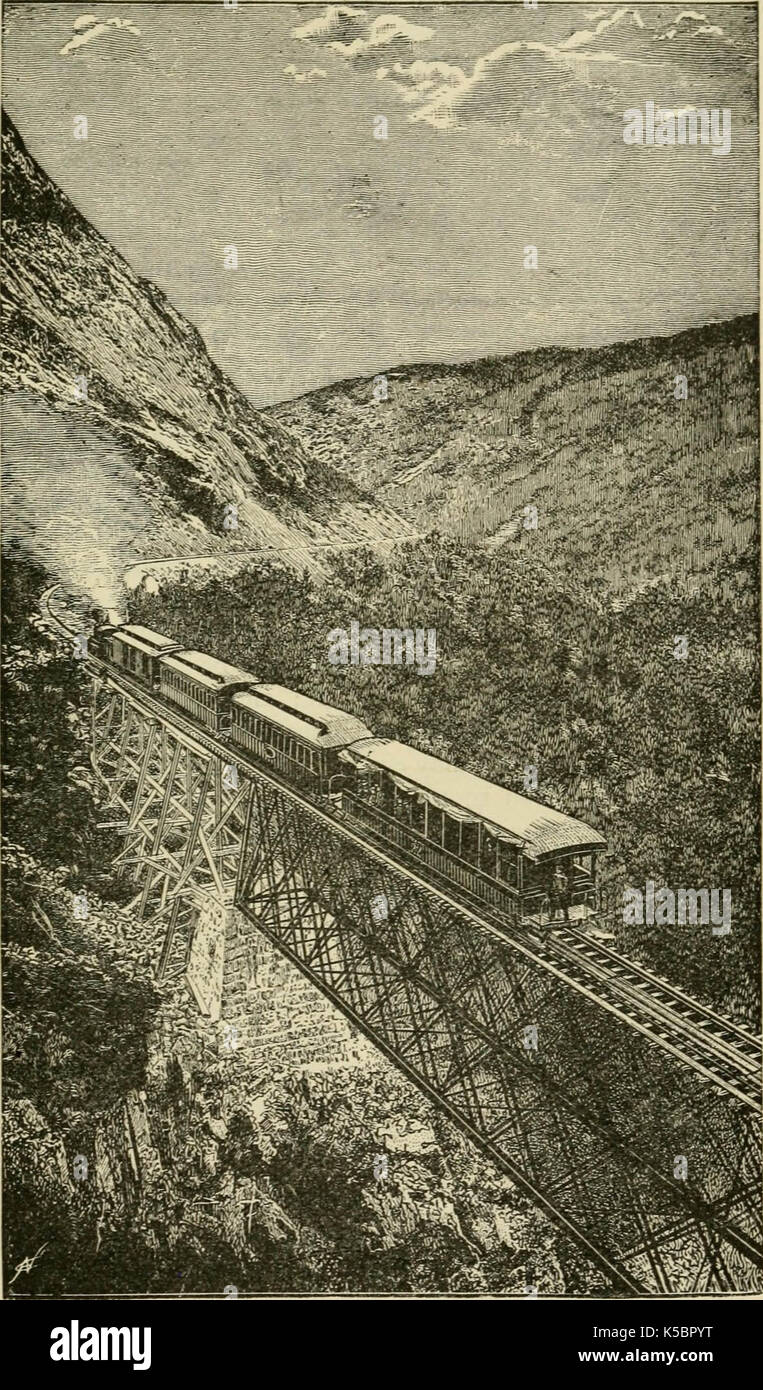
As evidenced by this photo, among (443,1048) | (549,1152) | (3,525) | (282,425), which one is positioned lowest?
(549,1152)

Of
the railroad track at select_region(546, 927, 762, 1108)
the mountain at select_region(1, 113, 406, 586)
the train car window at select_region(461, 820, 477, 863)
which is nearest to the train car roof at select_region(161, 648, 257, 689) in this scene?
the mountain at select_region(1, 113, 406, 586)

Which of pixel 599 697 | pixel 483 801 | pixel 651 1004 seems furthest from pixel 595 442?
pixel 651 1004

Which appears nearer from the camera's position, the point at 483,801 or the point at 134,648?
the point at 483,801

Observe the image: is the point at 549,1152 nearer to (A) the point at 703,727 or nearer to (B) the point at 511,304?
(A) the point at 703,727

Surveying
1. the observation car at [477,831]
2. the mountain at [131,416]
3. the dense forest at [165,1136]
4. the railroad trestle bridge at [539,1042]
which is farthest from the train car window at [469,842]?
the mountain at [131,416]

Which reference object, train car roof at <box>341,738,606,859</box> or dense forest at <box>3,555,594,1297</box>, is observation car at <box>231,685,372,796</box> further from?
dense forest at <box>3,555,594,1297</box>

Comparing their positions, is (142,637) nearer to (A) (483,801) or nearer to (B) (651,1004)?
(A) (483,801)

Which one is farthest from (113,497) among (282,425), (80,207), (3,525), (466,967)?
(466,967)
